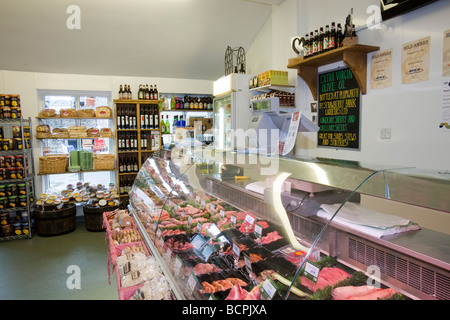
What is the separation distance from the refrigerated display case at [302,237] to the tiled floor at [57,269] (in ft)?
5.08

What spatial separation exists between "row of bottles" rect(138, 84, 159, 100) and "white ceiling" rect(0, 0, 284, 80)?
328mm

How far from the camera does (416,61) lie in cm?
292

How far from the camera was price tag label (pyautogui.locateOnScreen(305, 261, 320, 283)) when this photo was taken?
4.90 ft

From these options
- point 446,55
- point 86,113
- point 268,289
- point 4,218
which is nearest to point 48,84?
point 86,113

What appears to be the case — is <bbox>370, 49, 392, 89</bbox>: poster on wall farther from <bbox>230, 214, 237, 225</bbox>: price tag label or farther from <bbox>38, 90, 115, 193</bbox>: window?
<bbox>38, 90, 115, 193</bbox>: window

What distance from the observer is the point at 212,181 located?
2924 millimetres

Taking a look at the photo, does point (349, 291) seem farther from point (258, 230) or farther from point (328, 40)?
point (328, 40)

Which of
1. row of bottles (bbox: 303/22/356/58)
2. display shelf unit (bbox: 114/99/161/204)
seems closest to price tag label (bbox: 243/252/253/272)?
row of bottles (bbox: 303/22/356/58)

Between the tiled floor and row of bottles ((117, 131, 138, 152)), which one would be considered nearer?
the tiled floor

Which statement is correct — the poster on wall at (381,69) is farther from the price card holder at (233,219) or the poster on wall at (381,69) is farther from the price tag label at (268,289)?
the price tag label at (268,289)

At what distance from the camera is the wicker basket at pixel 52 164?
6137 mm

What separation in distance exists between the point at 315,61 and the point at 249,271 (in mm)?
3031

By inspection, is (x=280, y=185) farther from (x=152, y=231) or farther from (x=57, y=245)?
(x=57, y=245)

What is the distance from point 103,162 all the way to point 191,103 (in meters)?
A: 2.35
